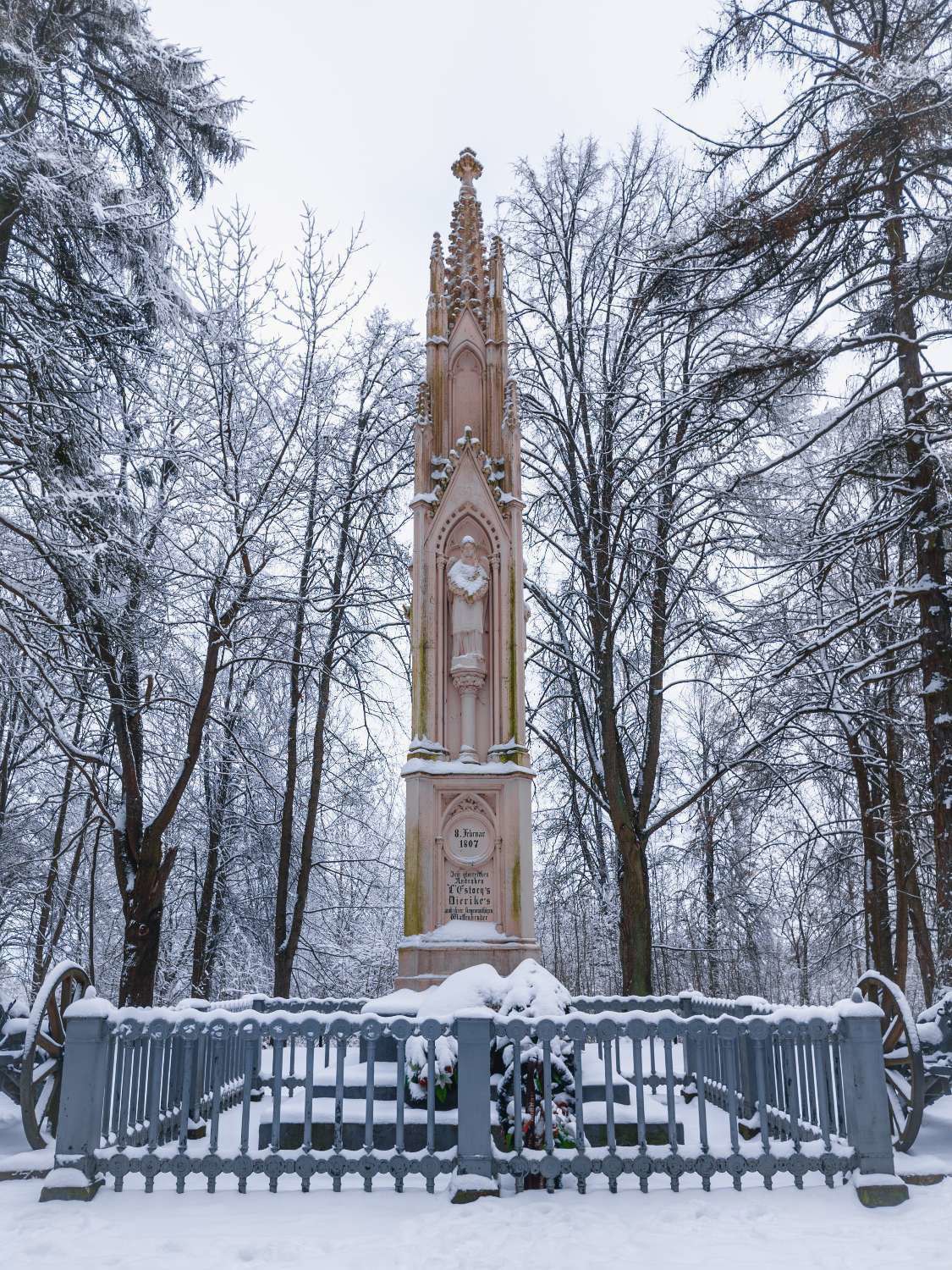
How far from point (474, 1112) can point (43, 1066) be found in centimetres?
284

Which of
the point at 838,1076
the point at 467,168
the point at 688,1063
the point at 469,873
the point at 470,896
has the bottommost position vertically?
the point at 688,1063

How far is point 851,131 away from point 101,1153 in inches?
395

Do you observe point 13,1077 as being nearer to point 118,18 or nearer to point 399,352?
point 118,18

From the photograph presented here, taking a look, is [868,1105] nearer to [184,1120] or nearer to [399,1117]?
[399,1117]

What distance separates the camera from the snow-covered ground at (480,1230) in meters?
4.46

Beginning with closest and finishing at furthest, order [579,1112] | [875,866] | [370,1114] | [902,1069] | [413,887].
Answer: [579,1112]
[370,1114]
[902,1069]
[413,887]
[875,866]

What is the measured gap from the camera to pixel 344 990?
64.2ft

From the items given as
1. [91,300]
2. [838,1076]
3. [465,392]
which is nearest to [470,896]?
[838,1076]

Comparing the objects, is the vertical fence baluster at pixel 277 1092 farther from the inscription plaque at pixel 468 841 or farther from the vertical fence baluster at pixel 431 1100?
the inscription plaque at pixel 468 841

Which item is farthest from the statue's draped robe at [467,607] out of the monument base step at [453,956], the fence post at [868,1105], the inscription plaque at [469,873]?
the fence post at [868,1105]

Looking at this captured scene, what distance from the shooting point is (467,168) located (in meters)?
11.8

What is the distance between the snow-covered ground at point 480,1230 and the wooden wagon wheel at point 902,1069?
0.54m

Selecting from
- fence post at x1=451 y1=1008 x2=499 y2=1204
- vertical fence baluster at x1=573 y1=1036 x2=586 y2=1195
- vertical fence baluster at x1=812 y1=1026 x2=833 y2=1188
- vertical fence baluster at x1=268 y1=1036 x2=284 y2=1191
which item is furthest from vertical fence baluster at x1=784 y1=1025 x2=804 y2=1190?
vertical fence baluster at x1=268 y1=1036 x2=284 y2=1191

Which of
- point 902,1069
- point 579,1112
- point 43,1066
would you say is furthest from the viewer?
point 902,1069
